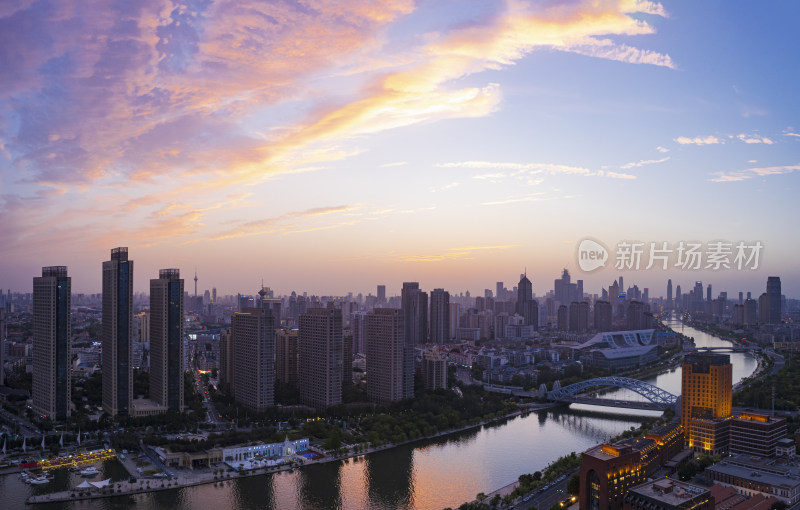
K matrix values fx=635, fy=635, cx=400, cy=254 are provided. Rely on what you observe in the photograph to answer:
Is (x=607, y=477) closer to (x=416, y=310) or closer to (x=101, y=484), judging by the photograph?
(x=101, y=484)

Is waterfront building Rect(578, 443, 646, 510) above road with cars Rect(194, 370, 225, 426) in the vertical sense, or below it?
above

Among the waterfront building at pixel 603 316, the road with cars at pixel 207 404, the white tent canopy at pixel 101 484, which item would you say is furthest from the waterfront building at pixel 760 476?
the waterfront building at pixel 603 316

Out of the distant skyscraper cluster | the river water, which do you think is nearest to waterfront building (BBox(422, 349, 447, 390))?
the distant skyscraper cluster

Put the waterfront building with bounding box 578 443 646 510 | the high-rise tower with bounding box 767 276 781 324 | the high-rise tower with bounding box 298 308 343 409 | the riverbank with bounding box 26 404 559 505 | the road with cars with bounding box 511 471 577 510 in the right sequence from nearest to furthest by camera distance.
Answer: the waterfront building with bounding box 578 443 646 510 → the road with cars with bounding box 511 471 577 510 → the riverbank with bounding box 26 404 559 505 → the high-rise tower with bounding box 298 308 343 409 → the high-rise tower with bounding box 767 276 781 324

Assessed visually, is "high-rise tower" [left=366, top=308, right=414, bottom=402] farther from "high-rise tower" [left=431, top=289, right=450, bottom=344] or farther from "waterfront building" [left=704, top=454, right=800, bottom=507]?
"high-rise tower" [left=431, top=289, right=450, bottom=344]

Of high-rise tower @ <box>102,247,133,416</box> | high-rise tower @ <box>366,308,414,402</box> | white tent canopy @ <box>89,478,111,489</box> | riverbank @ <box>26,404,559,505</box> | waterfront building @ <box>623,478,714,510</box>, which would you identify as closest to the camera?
waterfront building @ <box>623,478,714,510</box>

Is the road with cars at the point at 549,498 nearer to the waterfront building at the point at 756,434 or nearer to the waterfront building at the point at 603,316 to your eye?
the waterfront building at the point at 756,434
